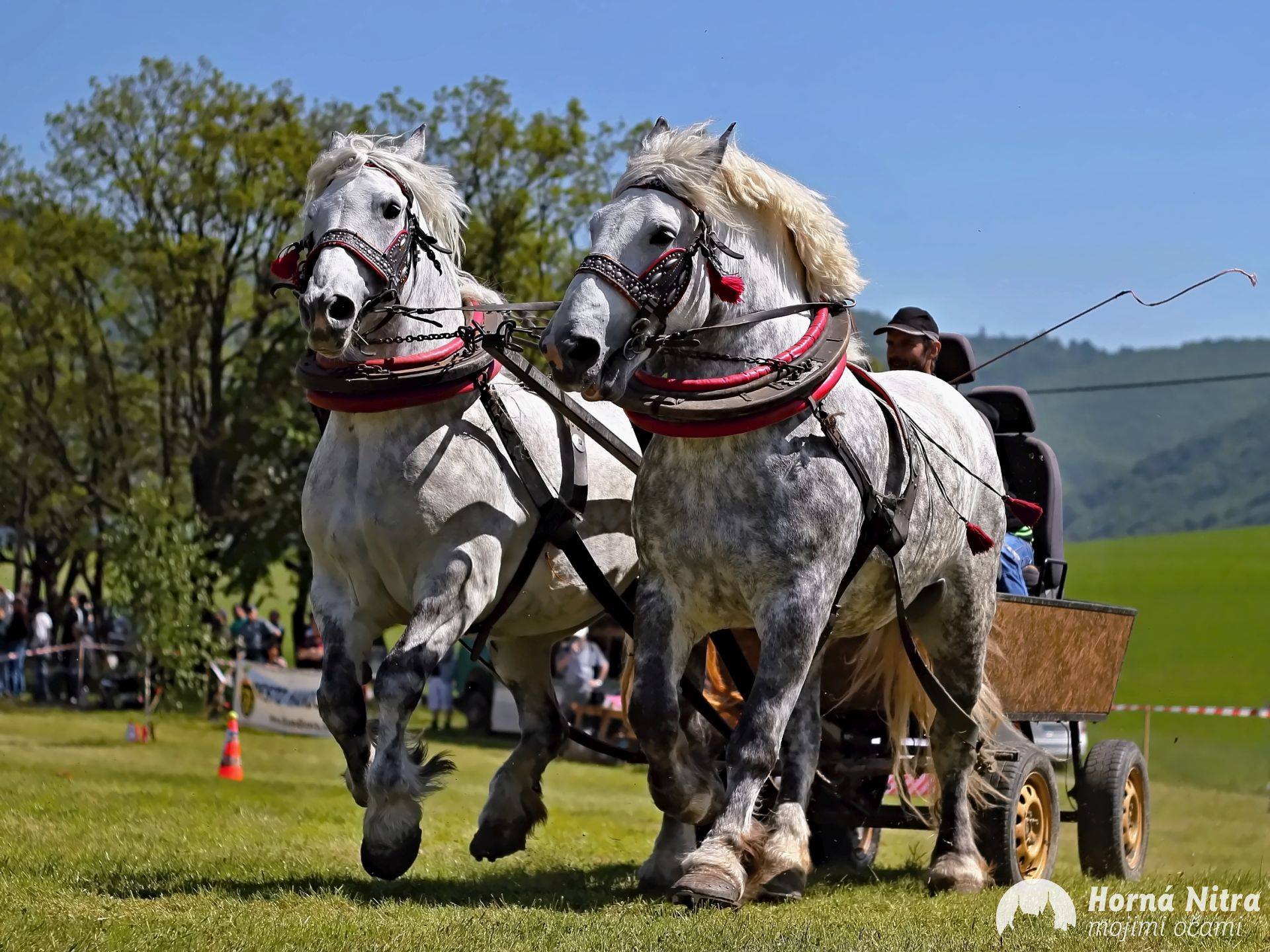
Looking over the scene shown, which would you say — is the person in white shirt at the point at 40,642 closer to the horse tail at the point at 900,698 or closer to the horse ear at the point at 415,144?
the horse ear at the point at 415,144

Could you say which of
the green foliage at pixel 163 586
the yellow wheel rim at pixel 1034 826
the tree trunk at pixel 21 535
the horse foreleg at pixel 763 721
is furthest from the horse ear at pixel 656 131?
the tree trunk at pixel 21 535

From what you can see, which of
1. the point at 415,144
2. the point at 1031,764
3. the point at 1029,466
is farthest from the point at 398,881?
the point at 1029,466

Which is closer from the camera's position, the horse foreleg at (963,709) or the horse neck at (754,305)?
the horse neck at (754,305)

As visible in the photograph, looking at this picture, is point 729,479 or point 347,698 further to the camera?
point 347,698

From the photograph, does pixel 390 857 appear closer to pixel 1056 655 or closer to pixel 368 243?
pixel 368 243

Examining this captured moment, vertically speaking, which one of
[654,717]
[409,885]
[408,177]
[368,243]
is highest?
[408,177]

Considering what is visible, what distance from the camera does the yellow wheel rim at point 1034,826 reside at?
737cm

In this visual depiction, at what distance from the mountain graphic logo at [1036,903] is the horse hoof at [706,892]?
0.93m

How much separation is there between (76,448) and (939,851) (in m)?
27.4

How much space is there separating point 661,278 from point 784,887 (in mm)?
2142

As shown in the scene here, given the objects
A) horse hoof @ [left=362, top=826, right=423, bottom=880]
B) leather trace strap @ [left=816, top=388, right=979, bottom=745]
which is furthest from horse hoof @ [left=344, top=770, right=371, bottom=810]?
leather trace strap @ [left=816, top=388, right=979, bottom=745]

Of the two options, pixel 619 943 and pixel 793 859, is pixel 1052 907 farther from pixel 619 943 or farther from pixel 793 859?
pixel 619 943

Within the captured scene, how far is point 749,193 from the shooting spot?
18.6 ft

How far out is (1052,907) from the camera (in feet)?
20.0
